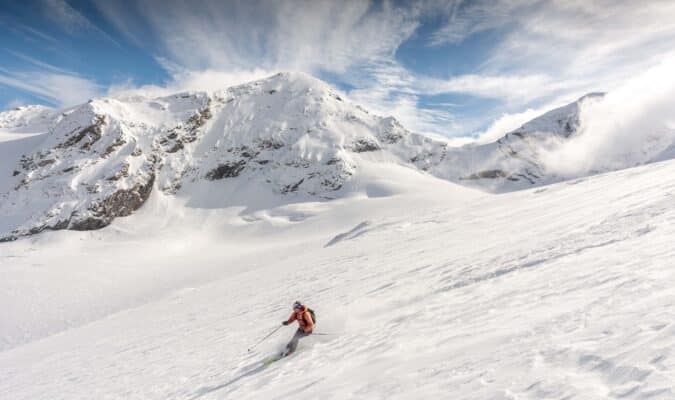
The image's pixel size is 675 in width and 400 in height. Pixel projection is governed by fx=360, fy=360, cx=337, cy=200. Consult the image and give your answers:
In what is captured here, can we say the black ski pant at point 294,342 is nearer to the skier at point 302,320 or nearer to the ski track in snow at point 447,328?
the skier at point 302,320

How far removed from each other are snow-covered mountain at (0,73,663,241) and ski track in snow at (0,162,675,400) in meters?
67.1

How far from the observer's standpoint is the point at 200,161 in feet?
318

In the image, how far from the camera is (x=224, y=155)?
9944cm

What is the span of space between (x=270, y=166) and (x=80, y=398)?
92.0 m

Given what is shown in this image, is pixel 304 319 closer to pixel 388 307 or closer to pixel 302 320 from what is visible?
pixel 302 320

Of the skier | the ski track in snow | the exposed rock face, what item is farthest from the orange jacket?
the exposed rock face

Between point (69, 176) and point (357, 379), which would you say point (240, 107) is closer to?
point (69, 176)

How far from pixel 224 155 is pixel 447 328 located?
99.8 metres

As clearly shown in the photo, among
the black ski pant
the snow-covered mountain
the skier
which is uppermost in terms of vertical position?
the snow-covered mountain

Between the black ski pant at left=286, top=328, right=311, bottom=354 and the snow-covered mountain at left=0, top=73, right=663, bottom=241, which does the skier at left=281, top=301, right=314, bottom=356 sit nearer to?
the black ski pant at left=286, top=328, right=311, bottom=354

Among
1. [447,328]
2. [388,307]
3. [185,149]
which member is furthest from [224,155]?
[447,328]

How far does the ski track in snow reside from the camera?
415 cm

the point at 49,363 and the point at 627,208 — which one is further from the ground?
the point at 627,208

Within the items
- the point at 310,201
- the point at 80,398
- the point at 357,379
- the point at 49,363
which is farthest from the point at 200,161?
the point at 357,379
